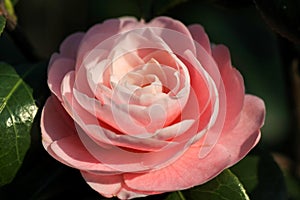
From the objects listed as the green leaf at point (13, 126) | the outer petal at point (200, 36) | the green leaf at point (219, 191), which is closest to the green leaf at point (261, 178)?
the green leaf at point (219, 191)

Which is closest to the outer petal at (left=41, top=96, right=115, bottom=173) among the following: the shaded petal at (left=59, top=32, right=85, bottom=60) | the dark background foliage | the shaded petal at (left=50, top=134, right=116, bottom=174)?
the shaded petal at (left=50, top=134, right=116, bottom=174)

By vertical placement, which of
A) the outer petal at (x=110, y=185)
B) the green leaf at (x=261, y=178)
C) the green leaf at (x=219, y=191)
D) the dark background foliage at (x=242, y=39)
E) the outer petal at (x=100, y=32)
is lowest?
the dark background foliage at (x=242, y=39)

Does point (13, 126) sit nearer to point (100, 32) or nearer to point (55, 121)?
point (55, 121)

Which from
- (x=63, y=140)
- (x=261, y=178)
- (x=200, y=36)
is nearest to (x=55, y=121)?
(x=63, y=140)


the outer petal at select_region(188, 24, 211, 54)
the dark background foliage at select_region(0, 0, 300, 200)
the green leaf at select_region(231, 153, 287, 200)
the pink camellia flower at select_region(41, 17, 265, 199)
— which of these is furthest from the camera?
the dark background foliage at select_region(0, 0, 300, 200)

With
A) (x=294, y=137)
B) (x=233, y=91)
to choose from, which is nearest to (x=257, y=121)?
(x=233, y=91)

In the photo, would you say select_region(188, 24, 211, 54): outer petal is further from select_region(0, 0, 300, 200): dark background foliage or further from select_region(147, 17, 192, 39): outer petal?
select_region(0, 0, 300, 200): dark background foliage

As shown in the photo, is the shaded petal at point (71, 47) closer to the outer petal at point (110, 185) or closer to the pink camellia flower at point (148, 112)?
the pink camellia flower at point (148, 112)
